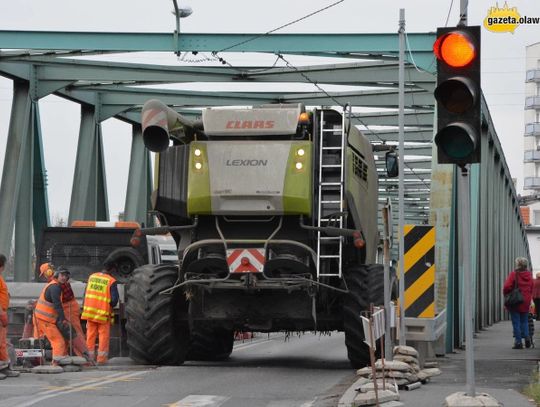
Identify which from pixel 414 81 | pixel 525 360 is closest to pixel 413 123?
pixel 414 81

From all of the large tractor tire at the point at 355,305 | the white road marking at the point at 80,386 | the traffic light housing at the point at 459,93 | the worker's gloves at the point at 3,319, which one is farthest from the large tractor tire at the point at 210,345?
the traffic light housing at the point at 459,93

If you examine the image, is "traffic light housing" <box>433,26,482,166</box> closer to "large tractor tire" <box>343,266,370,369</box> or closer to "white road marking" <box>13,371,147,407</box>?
"white road marking" <box>13,371,147,407</box>

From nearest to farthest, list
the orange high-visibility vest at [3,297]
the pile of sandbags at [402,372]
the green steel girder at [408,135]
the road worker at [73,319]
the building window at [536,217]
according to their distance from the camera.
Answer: the pile of sandbags at [402,372] < the orange high-visibility vest at [3,297] < the road worker at [73,319] < the green steel girder at [408,135] < the building window at [536,217]

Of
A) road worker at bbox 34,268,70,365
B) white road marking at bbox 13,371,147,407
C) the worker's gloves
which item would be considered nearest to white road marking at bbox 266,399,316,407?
white road marking at bbox 13,371,147,407

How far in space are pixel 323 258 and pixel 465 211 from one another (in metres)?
6.80

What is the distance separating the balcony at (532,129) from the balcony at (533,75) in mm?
4659

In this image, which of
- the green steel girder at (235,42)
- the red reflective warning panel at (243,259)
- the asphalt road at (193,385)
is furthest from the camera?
Answer: the green steel girder at (235,42)

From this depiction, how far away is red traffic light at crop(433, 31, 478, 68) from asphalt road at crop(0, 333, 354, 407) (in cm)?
416

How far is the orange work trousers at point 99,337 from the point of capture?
19266 mm

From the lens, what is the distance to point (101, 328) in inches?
765

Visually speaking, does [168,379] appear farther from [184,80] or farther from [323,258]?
[184,80]

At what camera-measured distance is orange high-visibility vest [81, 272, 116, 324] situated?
63.4ft

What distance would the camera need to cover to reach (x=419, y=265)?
16562 millimetres

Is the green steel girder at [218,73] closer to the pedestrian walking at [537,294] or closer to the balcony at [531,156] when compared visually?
the pedestrian walking at [537,294]
